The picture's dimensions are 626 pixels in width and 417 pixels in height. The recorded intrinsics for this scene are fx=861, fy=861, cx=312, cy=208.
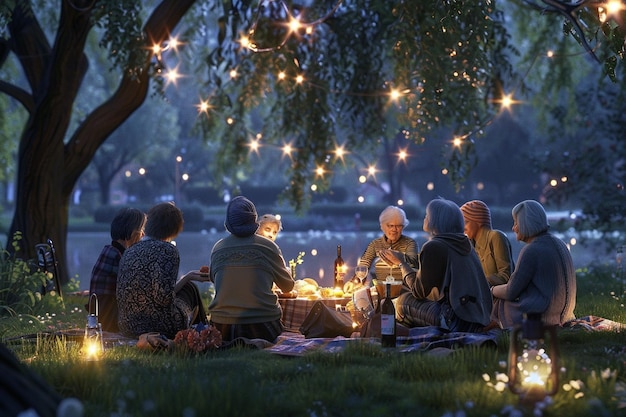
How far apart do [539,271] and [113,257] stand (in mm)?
4381

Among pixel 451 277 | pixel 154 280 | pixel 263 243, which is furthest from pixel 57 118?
pixel 451 277

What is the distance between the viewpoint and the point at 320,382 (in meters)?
6.26

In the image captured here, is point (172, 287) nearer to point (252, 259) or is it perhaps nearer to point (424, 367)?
point (252, 259)

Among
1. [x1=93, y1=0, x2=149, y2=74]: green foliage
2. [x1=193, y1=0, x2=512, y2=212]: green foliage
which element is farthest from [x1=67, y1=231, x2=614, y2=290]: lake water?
[x1=93, y1=0, x2=149, y2=74]: green foliage

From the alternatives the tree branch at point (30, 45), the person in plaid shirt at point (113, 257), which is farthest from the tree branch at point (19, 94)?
the person in plaid shirt at point (113, 257)

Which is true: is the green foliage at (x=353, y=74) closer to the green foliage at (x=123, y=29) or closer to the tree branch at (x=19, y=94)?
the green foliage at (x=123, y=29)

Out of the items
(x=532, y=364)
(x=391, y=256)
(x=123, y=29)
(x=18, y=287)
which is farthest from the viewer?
(x=123, y=29)

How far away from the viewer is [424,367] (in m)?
6.54

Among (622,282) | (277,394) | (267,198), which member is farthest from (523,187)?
(277,394)

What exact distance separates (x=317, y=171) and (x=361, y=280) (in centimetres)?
637

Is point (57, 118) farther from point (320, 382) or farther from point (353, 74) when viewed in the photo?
point (320, 382)

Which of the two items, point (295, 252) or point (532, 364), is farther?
point (295, 252)

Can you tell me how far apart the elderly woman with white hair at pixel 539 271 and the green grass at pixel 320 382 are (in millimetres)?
628

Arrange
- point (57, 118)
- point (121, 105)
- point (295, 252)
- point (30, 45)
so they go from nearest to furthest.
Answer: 1. point (57, 118)
2. point (121, 105)
3. point (30, 45)
4. point (295, 252)
